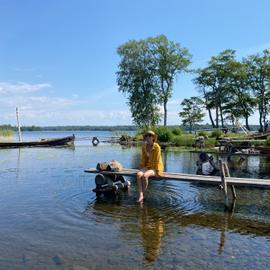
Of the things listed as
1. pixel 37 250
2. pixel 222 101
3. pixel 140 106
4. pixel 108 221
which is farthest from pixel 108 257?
pixel 222 101

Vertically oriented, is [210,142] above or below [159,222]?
above

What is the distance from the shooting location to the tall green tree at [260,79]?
54438 millimetres

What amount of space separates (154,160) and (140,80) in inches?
1777

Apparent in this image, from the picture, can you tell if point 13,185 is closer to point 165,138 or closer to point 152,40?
point 165,138

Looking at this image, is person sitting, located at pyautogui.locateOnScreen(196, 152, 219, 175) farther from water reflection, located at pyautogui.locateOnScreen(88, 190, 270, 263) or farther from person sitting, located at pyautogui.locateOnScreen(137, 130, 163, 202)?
person sitting, located at pyautogui.locateOnScreen(137, 130, 163, 202)

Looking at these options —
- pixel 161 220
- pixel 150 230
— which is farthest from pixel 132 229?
pixel 161 220

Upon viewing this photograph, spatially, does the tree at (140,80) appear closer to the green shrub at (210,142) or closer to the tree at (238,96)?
the tree at (238,96)

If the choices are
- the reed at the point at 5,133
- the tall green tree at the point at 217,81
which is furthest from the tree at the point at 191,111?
the reed at the point at 5,133

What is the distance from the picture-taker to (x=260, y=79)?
181 ft

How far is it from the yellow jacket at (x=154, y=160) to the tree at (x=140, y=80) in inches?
1751

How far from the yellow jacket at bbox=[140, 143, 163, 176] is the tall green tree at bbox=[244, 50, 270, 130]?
46.6m

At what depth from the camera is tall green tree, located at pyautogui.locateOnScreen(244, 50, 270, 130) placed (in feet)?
179

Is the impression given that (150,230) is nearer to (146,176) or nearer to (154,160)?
(146,176)

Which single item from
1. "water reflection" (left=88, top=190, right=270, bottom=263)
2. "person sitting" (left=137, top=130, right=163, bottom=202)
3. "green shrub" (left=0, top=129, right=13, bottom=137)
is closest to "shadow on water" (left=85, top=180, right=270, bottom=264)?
"water reflection" (left=88, top=190, right=270, bottom=263)
